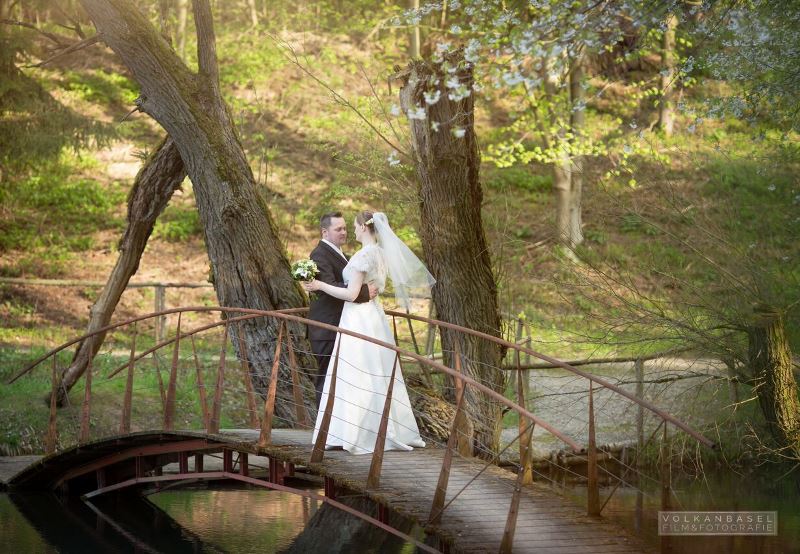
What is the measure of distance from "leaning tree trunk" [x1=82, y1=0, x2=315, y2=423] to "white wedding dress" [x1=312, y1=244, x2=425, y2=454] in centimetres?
270

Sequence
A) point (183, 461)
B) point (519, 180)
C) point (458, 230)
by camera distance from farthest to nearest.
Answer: point (519, 180) → point (183, 461) → point (458, 230)

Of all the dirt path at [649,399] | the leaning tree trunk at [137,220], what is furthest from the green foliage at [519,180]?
the leaning tree trunk at [137,220]

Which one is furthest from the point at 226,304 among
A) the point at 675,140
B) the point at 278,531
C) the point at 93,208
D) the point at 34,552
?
the point at 675,140

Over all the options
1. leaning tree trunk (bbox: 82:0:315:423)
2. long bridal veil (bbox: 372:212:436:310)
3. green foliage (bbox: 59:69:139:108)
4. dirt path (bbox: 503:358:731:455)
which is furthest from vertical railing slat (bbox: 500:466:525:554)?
green foliage (bbox: 59:69:139:108)

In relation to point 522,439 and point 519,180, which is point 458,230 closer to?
point 522,439

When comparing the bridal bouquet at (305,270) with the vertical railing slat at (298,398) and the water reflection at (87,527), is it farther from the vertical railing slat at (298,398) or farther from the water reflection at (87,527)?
the water reflection at (87,527)

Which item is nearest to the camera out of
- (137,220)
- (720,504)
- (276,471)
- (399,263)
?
(399,263)

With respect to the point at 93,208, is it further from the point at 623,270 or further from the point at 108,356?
the point at 623,270

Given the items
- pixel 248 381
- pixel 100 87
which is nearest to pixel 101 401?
pixel 248 381

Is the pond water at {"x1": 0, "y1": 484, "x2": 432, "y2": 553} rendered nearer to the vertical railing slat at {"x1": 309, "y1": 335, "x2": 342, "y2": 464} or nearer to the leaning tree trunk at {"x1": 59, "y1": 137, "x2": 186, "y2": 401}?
the vertical railing slat at {"x1": 309, "y1": 335, "x2": 342, "y2": 464}

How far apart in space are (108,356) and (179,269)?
174 inches

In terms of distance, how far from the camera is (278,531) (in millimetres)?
9945

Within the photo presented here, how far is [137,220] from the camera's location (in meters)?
12.1

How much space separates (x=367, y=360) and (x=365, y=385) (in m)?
0.20
